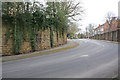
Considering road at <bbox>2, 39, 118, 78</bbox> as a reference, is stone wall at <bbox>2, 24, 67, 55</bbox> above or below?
above

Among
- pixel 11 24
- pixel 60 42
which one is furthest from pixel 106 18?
pixel 11 24

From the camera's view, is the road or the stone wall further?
the stone wall

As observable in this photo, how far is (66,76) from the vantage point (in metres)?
4.92

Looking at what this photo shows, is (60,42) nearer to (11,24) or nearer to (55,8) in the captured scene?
(55,8)

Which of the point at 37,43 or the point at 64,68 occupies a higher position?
the point at 37,43

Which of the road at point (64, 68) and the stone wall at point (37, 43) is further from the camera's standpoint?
the stone wall at point (37, 43)

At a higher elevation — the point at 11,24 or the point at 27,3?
the point at 27,3

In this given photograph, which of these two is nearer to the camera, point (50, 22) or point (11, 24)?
point (11, 24)

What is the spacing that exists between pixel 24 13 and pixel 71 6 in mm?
16632

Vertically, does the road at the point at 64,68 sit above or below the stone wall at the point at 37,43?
below

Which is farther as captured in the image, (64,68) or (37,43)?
(37,43)

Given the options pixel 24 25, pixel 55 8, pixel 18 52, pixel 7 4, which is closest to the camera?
pixel 7 4

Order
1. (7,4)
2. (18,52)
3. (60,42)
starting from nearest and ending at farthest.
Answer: (7,4)
(18,52)
(60,42)

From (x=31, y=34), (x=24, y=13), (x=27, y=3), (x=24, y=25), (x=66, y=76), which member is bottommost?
(x=66, y=76)
